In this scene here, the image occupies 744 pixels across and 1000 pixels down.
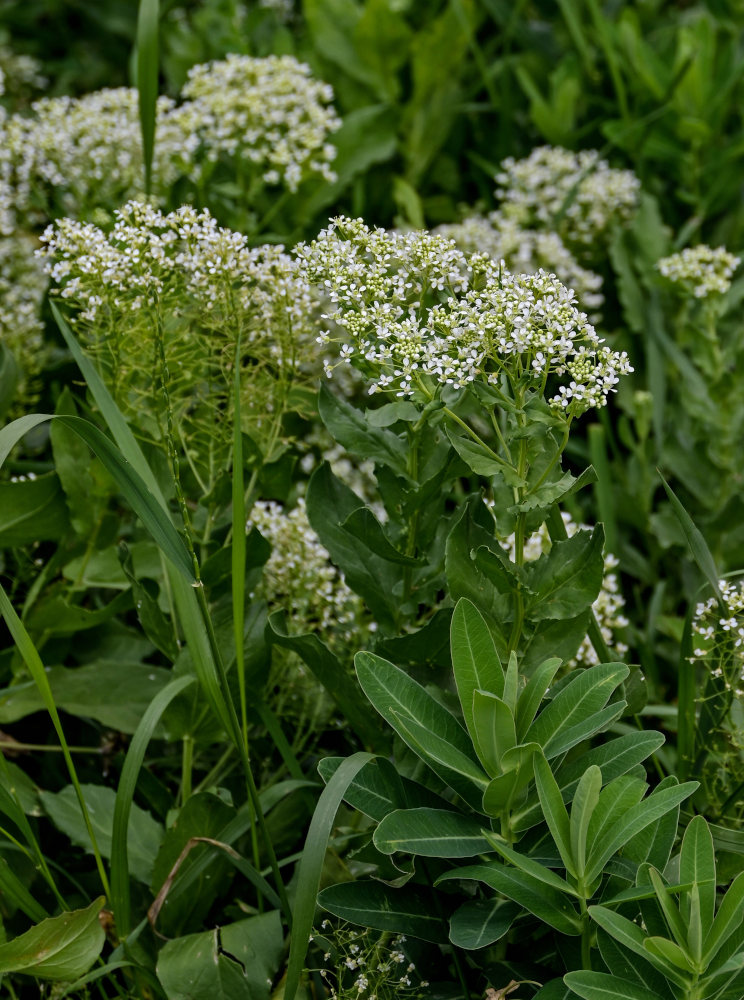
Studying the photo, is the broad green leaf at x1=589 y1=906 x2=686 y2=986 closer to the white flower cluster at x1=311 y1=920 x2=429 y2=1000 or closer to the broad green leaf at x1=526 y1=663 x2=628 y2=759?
the broad green leaf at x1=526 y1=663 x2=628 y2=759

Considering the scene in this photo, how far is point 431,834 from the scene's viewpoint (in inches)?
51.3

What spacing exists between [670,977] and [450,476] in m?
0.72

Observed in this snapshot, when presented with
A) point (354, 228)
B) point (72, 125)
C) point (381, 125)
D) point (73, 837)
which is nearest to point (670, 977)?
point (73, 837)

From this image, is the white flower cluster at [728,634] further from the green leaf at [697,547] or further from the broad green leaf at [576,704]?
the broad green leaf at [576,704]

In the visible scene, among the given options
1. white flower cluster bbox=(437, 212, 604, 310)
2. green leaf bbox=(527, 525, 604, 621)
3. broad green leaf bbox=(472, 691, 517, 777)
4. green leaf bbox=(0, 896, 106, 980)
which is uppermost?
white flower cluster bbox=(437, 212, 604, 310)

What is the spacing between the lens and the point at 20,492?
188 centimetres

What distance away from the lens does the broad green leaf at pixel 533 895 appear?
1.25 metres

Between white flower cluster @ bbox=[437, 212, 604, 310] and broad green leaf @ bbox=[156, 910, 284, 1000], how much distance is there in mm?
1799

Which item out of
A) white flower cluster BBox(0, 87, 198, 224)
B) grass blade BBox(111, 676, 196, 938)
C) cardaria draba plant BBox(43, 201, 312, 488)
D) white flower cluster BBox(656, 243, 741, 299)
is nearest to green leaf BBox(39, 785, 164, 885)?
grass blade BBox(111, 676, 196, 938)

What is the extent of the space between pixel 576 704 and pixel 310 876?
1.32 ft

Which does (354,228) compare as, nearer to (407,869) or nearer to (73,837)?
(407,869)

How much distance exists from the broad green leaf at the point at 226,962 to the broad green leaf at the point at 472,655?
50cm

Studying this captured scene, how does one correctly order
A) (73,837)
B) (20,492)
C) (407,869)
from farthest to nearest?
(20,492), (73,837), (407,869)

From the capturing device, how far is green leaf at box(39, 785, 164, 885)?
5.52 feet
